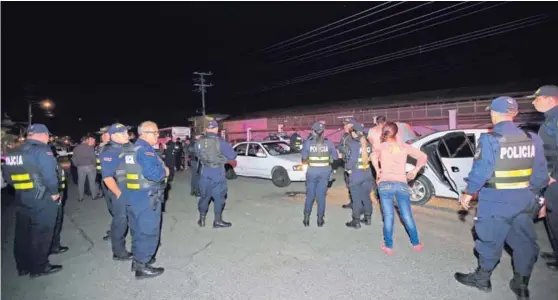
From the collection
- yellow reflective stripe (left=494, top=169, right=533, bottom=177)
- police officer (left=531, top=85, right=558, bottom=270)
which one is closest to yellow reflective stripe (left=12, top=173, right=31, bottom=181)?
yellow reflective stripe (left=494, top=169, right=533, bottom=177)

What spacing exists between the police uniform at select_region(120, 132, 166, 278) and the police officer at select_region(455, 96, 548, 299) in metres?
3.59

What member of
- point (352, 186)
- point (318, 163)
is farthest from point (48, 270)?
point (352, 186)

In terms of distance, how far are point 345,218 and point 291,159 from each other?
4118 mm

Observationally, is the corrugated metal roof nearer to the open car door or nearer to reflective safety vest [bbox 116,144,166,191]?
the open car door

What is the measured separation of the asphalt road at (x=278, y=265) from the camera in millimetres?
3486

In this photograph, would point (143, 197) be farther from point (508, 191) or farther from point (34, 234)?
point (508, 191)

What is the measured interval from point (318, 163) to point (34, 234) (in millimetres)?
4227

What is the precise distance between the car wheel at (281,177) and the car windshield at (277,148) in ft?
2.38

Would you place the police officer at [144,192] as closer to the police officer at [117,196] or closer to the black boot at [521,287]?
the police officer at [117,196]

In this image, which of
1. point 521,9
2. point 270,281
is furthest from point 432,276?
point 521,9

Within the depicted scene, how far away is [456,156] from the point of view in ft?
21.4

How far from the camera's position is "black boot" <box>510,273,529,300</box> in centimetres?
323

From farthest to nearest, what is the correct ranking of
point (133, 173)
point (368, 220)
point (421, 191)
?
1. point (421, 191)
2. point (368, 220)
3. point (133, 173)

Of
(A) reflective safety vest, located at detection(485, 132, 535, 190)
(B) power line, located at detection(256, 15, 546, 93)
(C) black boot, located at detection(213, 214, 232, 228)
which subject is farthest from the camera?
(B) power line, located at detection(256, 15, 546, 93)
